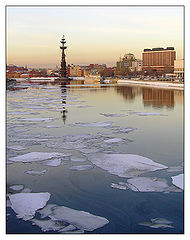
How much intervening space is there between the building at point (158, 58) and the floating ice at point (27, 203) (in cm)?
10072

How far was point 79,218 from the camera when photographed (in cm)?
371

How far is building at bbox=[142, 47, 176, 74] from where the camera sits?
104938mm

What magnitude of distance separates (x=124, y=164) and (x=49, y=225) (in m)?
2.31

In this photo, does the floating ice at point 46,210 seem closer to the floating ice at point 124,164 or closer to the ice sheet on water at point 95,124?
the floating ice at point 124,164

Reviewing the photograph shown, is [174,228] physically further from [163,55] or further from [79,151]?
[163,55]

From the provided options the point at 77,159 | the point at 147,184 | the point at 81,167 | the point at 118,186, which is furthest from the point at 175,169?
the point at 77,159

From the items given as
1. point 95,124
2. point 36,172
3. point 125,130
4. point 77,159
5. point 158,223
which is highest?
point 95,124

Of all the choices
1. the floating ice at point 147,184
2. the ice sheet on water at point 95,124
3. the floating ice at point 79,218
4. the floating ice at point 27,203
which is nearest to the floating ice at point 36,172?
the floating ice at point 27,203

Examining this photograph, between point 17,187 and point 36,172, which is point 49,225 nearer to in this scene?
point 17,187

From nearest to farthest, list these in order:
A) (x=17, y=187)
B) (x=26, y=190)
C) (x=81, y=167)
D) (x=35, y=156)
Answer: (x=26, y=190) < (x=17, y=187) < (x=81, y=167) < (x=35, y=156)

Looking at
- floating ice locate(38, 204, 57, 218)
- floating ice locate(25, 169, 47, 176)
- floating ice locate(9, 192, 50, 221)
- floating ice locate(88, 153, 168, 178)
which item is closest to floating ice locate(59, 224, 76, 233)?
floating ice locate(38, 204, 57, 218)

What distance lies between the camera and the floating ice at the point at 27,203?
3814mm
